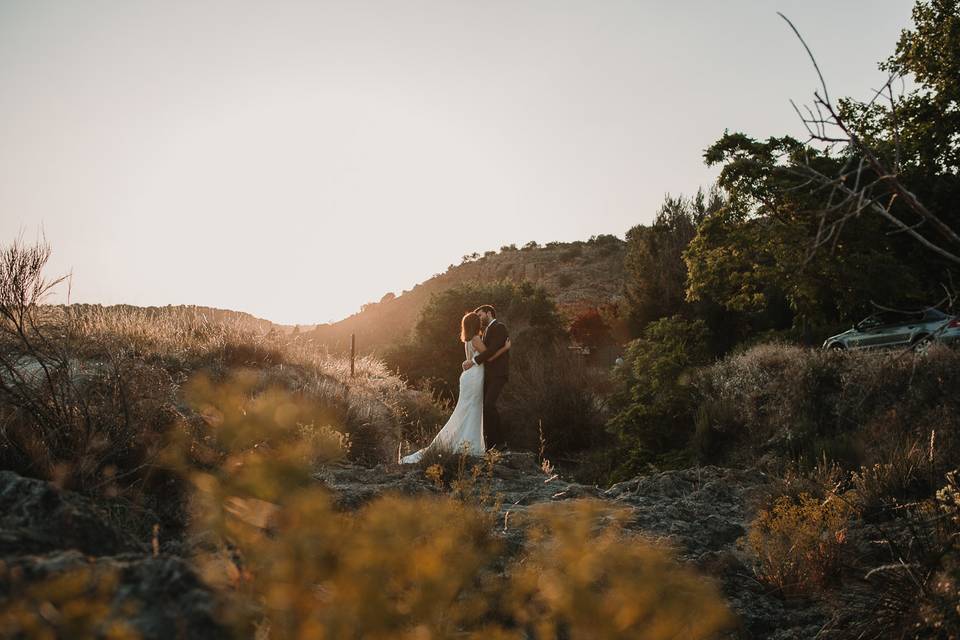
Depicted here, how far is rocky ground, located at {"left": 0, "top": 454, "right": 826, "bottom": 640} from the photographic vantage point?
43.4 inches

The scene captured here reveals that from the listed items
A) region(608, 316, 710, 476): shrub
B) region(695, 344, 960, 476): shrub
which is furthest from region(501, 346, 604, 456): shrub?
region(695, 344, 960, 476): shrub

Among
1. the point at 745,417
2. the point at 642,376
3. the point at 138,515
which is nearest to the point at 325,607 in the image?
the point at 138,515

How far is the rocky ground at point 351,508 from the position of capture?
1.10 m

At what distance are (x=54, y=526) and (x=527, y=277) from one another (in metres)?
39.5

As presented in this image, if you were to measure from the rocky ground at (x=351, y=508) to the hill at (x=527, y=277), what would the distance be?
Result: 28628mm

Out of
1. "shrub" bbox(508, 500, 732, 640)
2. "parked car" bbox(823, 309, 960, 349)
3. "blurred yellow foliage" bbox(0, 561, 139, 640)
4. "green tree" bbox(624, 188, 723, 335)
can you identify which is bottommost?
"shrub" bbox(508, 500, 732, 640)

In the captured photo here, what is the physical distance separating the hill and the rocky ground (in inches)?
1127

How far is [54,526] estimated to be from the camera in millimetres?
1486

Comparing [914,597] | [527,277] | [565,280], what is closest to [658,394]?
[914,597]

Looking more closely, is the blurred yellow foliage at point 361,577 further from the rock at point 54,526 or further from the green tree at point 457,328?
the green tree at point 457,328

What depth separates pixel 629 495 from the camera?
18.5 ft

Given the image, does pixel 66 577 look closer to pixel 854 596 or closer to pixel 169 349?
pixel 854 596

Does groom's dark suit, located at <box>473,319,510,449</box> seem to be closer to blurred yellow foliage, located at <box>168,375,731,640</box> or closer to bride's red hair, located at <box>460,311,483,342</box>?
bride's red hair, located at <box>460,311,483,342</box>

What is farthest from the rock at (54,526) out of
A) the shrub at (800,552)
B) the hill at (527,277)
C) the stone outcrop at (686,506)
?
the hill at (527,277)
